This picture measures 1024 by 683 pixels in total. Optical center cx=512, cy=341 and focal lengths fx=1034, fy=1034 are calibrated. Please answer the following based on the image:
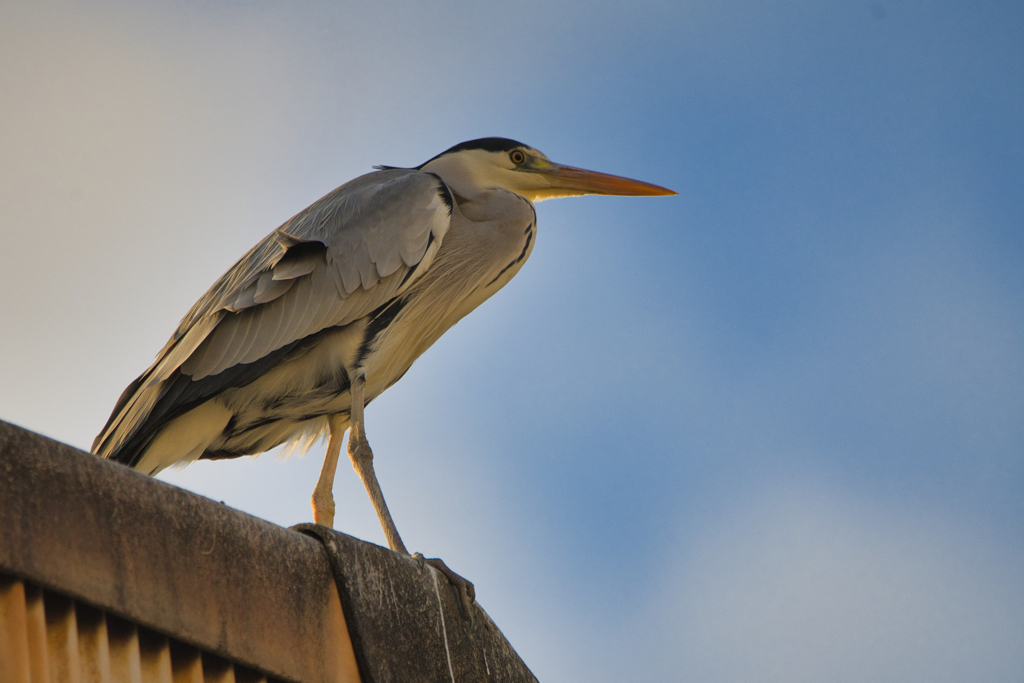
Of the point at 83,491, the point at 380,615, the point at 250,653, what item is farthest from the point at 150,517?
the point at 380,615

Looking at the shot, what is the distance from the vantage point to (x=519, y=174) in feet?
18.9

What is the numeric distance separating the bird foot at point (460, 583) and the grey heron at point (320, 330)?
699mm

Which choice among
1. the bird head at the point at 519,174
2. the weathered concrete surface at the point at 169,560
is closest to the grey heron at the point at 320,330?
the bird head at the point at 519,174

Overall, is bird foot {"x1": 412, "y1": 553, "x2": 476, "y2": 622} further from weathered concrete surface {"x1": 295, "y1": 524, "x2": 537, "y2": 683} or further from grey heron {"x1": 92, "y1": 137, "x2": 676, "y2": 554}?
grey heron {"x1": 92, "y1": 137, "x2": 676, "y2": 554}

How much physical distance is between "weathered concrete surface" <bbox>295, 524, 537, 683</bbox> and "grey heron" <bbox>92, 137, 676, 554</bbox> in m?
0.91

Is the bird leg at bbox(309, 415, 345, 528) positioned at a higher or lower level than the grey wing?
lower

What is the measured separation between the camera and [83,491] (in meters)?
2.12

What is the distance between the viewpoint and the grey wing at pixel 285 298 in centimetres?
436

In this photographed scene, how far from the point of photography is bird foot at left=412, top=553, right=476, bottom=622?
3359 mm

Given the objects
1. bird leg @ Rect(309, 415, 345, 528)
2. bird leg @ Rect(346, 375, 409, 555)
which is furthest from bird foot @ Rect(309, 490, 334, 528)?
bird leg @ Rect(346, 375, 409, 555)

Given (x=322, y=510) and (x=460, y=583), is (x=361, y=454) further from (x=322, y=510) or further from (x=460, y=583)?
(x=460, y=583)

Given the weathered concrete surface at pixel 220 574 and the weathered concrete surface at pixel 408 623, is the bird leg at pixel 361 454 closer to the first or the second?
the weathered concrete surface at pixel 408 623

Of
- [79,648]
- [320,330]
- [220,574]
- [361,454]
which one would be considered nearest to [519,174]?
[320,330]

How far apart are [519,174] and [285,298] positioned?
1790 mm
